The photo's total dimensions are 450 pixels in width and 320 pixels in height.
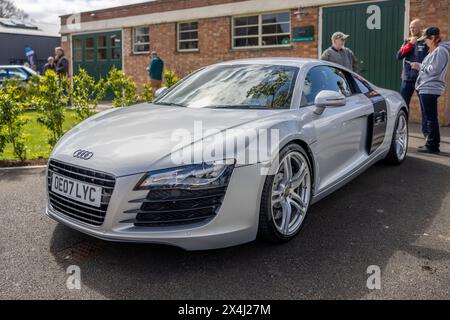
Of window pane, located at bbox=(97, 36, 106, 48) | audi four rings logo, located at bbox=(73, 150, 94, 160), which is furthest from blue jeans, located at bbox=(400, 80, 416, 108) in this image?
window pane, located at bbox=(97, 36, 106, 48)

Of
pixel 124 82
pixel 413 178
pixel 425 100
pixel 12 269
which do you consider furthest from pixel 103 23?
pixel 12 269

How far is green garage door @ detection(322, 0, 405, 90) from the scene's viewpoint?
10.5 meters

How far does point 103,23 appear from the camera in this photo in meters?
18.1

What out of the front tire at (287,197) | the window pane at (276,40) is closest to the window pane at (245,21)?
the window pane at (276,40)

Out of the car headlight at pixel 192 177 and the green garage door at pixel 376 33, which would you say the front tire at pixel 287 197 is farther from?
the green garage door at pixel 376 33

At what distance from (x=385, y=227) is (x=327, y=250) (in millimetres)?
755

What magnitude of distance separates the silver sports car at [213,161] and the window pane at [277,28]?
28.3 ft

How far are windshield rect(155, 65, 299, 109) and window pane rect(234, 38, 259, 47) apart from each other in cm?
916

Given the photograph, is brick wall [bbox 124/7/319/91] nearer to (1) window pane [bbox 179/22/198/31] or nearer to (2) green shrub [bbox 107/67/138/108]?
(1) window pane [bbox 179/22/198/31]

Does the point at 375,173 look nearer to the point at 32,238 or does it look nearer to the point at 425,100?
the point at 425,100

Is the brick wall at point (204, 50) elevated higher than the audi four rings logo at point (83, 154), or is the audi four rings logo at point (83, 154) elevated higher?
the brick wall at point (204, 50)

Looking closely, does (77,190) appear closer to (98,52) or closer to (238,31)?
(238,31)

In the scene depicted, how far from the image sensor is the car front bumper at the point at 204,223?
280 centimetres

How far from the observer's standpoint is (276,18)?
12906mm
